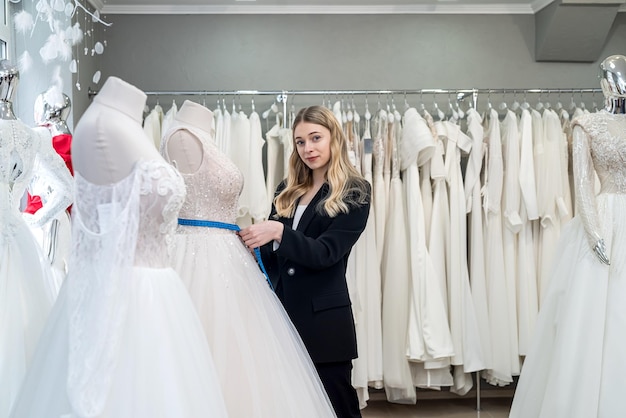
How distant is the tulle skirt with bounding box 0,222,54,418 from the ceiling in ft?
8.72

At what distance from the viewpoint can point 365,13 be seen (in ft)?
15.3

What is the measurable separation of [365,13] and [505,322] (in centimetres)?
224

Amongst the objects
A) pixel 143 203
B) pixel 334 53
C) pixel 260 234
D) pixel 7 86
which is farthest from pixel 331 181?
pixel 334 53

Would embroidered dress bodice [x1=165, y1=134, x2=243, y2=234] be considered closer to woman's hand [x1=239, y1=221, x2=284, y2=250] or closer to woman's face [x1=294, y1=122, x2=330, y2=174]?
woman's hand [x1=239, y1=221, x2=284, y2=250]

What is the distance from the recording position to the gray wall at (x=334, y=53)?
457 cm

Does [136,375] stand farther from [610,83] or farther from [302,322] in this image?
[610,83]

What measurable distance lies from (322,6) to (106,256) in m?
3.47

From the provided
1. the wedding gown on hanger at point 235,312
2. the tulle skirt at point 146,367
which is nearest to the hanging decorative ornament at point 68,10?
the wedding gown on hanger at point 235,312

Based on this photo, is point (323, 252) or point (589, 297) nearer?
point (323, 252)

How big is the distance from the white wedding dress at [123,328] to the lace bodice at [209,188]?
0.37 m

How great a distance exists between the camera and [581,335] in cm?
259

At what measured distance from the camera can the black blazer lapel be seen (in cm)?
251

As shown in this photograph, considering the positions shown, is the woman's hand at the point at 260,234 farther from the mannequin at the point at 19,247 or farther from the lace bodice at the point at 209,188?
the mannequin at the point at 19,247

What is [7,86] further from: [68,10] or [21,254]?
[21,254]
